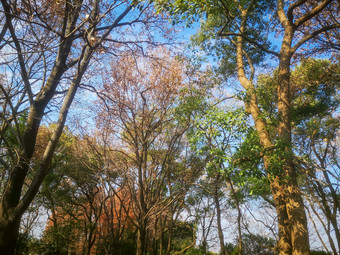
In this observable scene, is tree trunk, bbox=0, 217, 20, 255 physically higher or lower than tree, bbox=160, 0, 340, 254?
lower

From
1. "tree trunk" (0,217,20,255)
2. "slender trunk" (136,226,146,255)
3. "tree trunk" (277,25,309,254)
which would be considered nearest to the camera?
"tree trunk" (0,217,20,255)

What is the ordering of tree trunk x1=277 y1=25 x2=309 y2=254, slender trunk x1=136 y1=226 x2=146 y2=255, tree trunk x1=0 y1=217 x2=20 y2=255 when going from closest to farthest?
tree trunk x1=0 y1=217 x2=20 y2=255
tree trunk x1=277 y1=25 x2=309 y2=254
slender trunk x1=136 y1=226 x2=146 y2=255

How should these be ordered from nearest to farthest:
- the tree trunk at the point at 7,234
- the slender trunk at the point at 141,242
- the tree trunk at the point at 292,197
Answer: the tree trunk at the point at 7,234, the tree trunk at the point at 292,197, the slender trunk at the point at 141,242

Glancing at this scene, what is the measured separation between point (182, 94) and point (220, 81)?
8.32 ft

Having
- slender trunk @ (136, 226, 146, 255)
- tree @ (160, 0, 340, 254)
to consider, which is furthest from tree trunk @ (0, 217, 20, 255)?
tree @ (160, 0, 340, 254)

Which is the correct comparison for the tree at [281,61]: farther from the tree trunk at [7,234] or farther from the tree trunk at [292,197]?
the tree trunk at [7,234]

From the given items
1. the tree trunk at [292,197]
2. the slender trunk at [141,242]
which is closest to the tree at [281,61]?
the tree trunk at [292,197]

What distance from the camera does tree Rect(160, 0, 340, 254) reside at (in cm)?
496

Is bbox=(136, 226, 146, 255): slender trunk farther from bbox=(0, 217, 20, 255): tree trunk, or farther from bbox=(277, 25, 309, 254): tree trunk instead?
bbox=(277, 25, 309, 254): tree trunk

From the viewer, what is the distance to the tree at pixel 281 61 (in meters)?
4.96

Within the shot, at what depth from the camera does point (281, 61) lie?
657 cm

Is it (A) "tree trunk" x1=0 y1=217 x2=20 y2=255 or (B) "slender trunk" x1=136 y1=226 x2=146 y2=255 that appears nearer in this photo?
(A) "tree trunk" x1=0 y1=217 x2=20 y2=255

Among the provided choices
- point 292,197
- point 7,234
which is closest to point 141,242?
point 7,234

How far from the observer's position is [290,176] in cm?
518
